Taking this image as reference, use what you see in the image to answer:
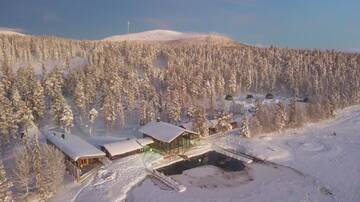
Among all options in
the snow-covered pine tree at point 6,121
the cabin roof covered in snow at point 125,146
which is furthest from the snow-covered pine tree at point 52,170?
the snow-covered pine tree at point 6,121

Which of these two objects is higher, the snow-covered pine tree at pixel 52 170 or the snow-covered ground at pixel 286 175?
the snow-covered pine tree at pixel 52 170

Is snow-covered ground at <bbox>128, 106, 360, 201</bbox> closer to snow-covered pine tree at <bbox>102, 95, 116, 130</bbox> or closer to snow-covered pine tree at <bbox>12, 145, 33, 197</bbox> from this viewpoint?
snow-covered pine tree at <bbox>12, 145, 33, 197</bbox>

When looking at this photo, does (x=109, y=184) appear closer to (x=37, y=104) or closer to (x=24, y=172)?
(x=24, y=172)

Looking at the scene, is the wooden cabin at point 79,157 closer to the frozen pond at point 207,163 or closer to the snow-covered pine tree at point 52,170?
the snow-covered pine tree at point 52,170

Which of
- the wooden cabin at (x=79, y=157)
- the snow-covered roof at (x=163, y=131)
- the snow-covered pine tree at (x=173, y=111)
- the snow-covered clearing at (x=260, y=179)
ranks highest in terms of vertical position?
the snow-covered pine tree at (x=173, y=111)

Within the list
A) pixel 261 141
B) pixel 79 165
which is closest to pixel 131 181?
pixel 79 165

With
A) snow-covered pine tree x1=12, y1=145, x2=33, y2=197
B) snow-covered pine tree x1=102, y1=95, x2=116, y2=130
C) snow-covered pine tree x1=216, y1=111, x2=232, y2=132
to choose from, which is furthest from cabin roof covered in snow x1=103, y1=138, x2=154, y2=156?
snow-covered pine tree x1=216, y1=111, x2=232, y2=132
